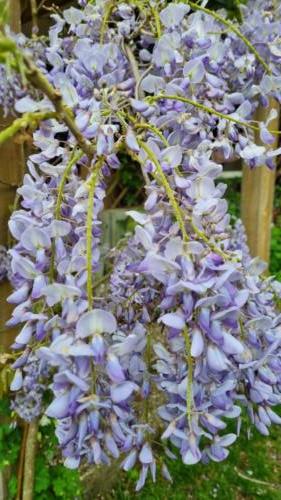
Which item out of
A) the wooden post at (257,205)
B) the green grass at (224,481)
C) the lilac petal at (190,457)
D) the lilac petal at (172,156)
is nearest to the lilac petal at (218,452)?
the lilac petal at (190,457)

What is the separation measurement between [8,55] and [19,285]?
1.25 feet

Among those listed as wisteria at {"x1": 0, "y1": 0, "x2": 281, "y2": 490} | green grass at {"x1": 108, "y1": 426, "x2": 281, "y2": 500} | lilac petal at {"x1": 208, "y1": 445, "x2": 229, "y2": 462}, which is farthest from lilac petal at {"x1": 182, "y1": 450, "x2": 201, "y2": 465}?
green grass at {"x1": 108, "y1": 426, "x2": 281, "y2": 500}

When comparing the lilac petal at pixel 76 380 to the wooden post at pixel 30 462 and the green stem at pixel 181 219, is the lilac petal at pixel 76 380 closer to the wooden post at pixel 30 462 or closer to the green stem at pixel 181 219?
the green stem at pixel 181 219

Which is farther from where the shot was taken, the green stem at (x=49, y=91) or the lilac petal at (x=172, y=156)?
the lilac petal at (x=172, y=156)

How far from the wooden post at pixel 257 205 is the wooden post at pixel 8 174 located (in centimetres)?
132

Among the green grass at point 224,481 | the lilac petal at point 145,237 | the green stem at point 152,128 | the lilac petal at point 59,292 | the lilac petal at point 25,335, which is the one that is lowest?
the green grass at point 224,481

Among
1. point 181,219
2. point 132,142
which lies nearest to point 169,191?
point 181,219

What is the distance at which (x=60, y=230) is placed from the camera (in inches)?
30.6

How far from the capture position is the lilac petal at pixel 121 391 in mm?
665

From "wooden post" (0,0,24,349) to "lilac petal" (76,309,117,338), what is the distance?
2.97 feet

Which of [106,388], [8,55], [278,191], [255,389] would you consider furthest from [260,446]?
[278,191]

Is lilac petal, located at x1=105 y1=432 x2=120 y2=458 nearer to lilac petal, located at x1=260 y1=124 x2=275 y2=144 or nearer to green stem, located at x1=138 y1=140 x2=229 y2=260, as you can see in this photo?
green stem, located at x1=138 y1=140 x2=229 y2=260

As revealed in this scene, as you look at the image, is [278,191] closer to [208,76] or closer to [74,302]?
[208,76]

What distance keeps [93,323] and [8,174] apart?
0.95 m
